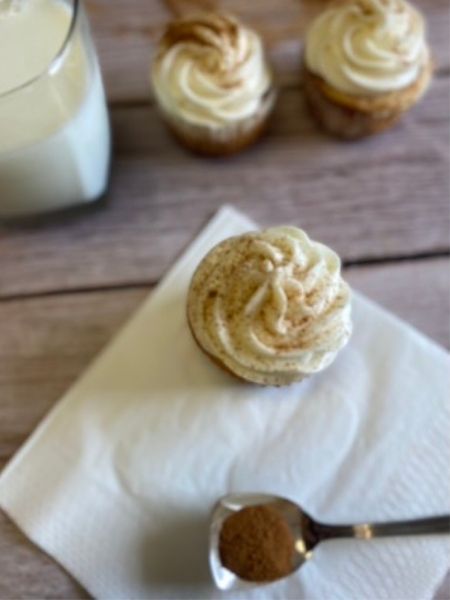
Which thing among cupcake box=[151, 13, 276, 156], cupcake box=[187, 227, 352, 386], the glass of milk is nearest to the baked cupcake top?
cupcake box=[151, 13, 276, 156]

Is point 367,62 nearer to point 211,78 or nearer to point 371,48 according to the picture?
point 371,48

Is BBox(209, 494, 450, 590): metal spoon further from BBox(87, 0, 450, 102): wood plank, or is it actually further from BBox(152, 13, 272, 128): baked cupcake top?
BBox(87, 0, 450, 102): wood plank

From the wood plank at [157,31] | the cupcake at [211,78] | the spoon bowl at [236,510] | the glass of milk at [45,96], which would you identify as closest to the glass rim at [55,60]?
the glass of milk at [45,96]

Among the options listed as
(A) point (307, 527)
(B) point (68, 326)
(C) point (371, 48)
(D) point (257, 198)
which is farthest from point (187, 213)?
(A) point (307, 527)

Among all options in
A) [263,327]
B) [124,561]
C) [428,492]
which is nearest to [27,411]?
[124,561]

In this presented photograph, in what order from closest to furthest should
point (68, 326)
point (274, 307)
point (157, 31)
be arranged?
point (274, 307)
point (68, 326)
point (157, 31)

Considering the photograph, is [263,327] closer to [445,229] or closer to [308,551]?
[308,551]

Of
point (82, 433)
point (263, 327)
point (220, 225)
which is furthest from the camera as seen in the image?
point (220, 225)
